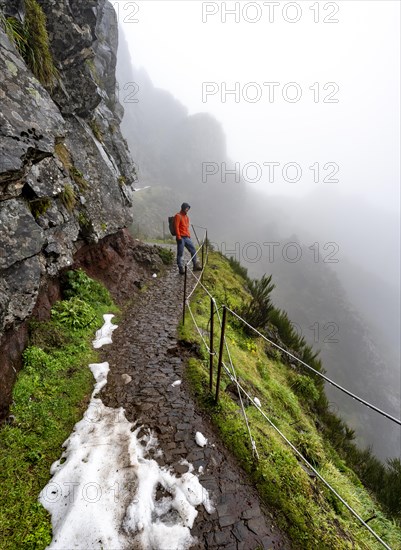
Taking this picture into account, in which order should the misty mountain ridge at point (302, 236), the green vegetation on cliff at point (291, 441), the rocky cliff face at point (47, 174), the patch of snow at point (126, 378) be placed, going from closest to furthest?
the green vegetation on cliff at point (291, 441) → the rocky cliff face at point (47, 174) → the patch of snow at point (126, 378) → the misty mountain ridge at point (302, 236)

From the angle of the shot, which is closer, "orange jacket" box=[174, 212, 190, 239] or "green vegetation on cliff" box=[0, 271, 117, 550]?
"green vegetation on cliff" box=[0, 271, 117, 550]

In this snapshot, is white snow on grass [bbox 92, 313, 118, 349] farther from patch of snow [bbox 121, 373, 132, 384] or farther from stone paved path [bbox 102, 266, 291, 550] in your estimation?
patch of snow [bbox 121, 373, 132, 384]

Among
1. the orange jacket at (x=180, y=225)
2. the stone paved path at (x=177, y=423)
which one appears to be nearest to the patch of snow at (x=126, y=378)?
the stone paved path at (x=177, y=423)

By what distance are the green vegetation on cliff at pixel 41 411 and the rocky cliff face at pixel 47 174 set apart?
0.98 feet

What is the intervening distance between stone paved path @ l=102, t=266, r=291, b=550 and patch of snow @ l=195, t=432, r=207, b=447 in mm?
51

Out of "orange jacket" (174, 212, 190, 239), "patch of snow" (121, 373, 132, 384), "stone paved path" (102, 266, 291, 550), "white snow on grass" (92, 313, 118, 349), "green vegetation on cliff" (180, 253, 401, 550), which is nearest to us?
"stone paved path" (102, 266, 291, 550)

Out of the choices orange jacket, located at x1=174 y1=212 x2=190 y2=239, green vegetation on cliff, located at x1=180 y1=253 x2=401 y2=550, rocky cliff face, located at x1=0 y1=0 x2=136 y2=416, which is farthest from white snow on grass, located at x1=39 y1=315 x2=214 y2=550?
orange jacket, located at x1=174 y1=212 x2=190 y2=239

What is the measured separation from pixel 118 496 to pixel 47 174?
218 inches

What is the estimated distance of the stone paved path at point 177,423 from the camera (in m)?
2.81

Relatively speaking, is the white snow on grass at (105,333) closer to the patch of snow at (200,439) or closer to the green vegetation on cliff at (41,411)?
the green vegetation on cliff at (41,411)

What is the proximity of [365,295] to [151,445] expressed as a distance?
9770 cm

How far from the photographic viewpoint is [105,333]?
6.24m

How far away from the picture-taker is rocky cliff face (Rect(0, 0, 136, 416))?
404 centimetres

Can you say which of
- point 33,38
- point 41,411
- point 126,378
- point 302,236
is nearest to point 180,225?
point 33,38
